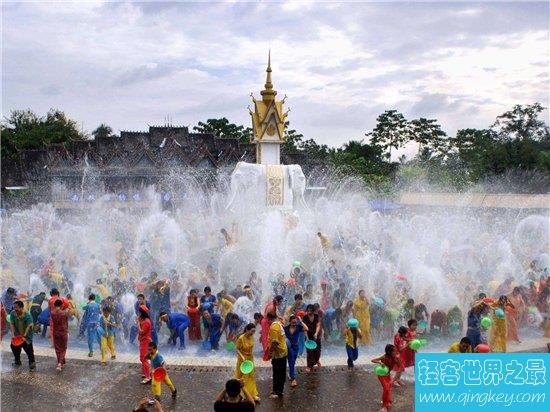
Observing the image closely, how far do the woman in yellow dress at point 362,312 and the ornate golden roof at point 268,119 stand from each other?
11062mm

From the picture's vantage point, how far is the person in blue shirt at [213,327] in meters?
10.7

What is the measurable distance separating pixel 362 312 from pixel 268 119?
11.6 meters

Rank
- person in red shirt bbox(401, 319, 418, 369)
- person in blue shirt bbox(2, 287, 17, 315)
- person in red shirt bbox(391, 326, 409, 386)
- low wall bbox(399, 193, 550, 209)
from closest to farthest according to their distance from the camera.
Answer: person in red shirt bbox(391, 326, 409, 386), person in red shirt bbox(401, 319, 418, 369), person in blue shirt bbox(2, 287, 17, 315), low wall bbox(399, 193, 550, 209)

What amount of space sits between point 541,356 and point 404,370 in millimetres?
3042

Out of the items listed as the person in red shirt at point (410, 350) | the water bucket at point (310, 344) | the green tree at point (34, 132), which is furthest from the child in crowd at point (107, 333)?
the green tree at point (34, 132)

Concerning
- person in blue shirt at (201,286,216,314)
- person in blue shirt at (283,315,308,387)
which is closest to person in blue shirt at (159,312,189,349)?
person in blue shirt at (201,286,216,314)

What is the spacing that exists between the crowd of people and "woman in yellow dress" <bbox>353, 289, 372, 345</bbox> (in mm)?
19

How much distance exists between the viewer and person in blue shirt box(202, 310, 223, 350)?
10742 millimetres

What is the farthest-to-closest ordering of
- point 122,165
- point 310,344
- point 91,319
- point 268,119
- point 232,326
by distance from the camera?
point 122,165 → point 268,119 → point 232,326 → point 91,319 → point 310,344

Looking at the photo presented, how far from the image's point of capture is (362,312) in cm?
1094

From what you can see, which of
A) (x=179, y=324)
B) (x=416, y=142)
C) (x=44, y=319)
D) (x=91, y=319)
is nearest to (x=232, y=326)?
(x=179, y=324)

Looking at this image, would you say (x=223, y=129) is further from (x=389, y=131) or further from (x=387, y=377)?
(x=387, y=377)

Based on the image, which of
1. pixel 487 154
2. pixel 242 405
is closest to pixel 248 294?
pixel 242 405

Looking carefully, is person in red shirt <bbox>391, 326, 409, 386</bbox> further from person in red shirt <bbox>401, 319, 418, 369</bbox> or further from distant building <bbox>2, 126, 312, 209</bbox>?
distant building <bbox>2, 126, 312, 209</bbox>
